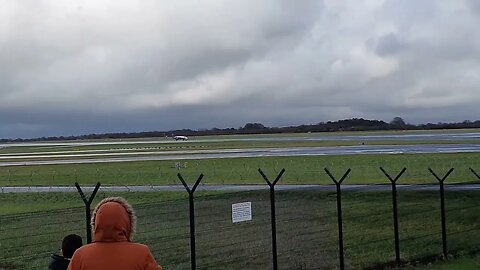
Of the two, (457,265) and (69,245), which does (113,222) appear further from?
(457,265)

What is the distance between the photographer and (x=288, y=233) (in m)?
14.4

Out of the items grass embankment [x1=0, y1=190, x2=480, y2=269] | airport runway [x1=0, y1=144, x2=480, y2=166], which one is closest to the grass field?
grass embankment [x1=0, y1=190, x2=480, y2=269]

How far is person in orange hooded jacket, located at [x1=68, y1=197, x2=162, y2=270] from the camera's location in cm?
382

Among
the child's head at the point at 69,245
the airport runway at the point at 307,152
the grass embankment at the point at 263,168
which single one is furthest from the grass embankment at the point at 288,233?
the airport runway at the point at 307,152

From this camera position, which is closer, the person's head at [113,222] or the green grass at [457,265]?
the person's head at [113,222]

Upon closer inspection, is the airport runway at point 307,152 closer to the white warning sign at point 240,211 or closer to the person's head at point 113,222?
the white warning sign at point 240,211

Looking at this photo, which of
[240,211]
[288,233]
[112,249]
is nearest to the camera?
[112,249]

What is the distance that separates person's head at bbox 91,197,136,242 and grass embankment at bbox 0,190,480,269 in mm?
7029

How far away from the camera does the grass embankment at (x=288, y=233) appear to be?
1232 cm

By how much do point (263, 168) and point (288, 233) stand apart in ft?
98.3

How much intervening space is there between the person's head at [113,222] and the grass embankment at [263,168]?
2878 centimetres

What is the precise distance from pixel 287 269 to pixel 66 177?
3438 cm

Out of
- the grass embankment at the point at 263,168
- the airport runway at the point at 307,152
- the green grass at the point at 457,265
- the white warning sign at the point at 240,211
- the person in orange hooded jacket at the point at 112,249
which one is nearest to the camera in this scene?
the person in orange hooded jacket at the point at 112,249

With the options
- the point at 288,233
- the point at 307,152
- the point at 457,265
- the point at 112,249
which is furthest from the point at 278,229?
the point at 307,152
